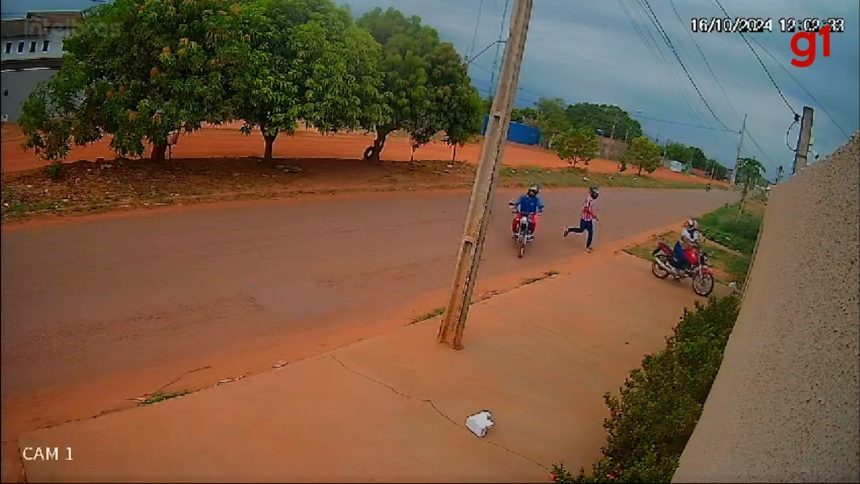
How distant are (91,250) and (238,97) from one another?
17.2 feet

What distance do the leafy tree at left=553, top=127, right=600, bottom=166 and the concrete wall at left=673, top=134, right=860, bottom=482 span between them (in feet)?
95.8

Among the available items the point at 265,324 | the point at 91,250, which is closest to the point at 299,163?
the point at 91,250

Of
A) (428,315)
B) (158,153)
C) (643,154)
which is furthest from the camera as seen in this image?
(643,154)

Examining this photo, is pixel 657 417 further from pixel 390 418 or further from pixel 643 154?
pixel 643 154

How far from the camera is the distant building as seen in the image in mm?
3287

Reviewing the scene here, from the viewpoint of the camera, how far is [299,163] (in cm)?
1730

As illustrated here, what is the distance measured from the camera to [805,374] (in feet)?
8.77

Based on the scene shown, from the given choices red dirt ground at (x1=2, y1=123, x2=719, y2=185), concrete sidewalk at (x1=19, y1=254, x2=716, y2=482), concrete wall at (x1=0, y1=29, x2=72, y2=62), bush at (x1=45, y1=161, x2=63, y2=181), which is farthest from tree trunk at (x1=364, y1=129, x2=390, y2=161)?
concrete sidewalk at (x1=19, y1=254, x2=716, y2=482)

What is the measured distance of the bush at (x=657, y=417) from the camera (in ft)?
12.6

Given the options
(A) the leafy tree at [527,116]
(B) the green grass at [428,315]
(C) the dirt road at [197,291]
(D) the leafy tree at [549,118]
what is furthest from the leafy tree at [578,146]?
(B) the green grass at [428,315]

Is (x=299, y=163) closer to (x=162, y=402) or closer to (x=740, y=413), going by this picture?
(x=162, y=402)

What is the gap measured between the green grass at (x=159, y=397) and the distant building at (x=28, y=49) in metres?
2.11

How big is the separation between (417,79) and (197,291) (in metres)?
10.8

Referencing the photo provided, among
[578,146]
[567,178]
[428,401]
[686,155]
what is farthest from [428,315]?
[686,155]
